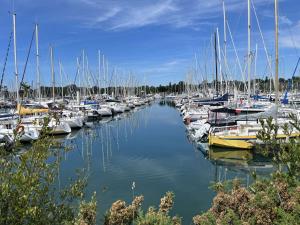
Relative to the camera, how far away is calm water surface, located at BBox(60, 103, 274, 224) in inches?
680

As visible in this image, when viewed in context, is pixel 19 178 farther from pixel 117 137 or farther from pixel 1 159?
pixel 117 137

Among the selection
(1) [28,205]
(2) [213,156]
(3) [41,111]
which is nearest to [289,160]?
(1) [28,205]

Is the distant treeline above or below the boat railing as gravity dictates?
above

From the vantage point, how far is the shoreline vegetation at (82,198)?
4449 mm

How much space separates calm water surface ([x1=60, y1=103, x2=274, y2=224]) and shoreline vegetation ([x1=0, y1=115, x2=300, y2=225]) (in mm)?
2927

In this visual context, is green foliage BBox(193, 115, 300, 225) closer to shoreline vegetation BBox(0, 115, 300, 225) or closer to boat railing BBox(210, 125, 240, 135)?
shoreline vegetation BBox(0, 115, 300, 225)

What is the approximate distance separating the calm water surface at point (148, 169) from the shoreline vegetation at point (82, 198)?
293 centimetres

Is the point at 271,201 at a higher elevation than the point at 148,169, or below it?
higher

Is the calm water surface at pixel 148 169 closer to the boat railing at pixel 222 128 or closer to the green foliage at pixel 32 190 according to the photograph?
the boat railing at pixel 222 128

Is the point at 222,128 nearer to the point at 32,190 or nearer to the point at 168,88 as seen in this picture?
the point at 32,190

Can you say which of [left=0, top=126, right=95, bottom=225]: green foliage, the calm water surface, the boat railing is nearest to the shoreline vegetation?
[left=0, top=126, right=95, bottom=225]: green foliage

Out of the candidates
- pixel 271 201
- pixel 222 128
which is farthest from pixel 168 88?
pixel 271 201

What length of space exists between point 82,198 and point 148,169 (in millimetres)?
18552

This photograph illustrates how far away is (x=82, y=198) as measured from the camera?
574 cm
